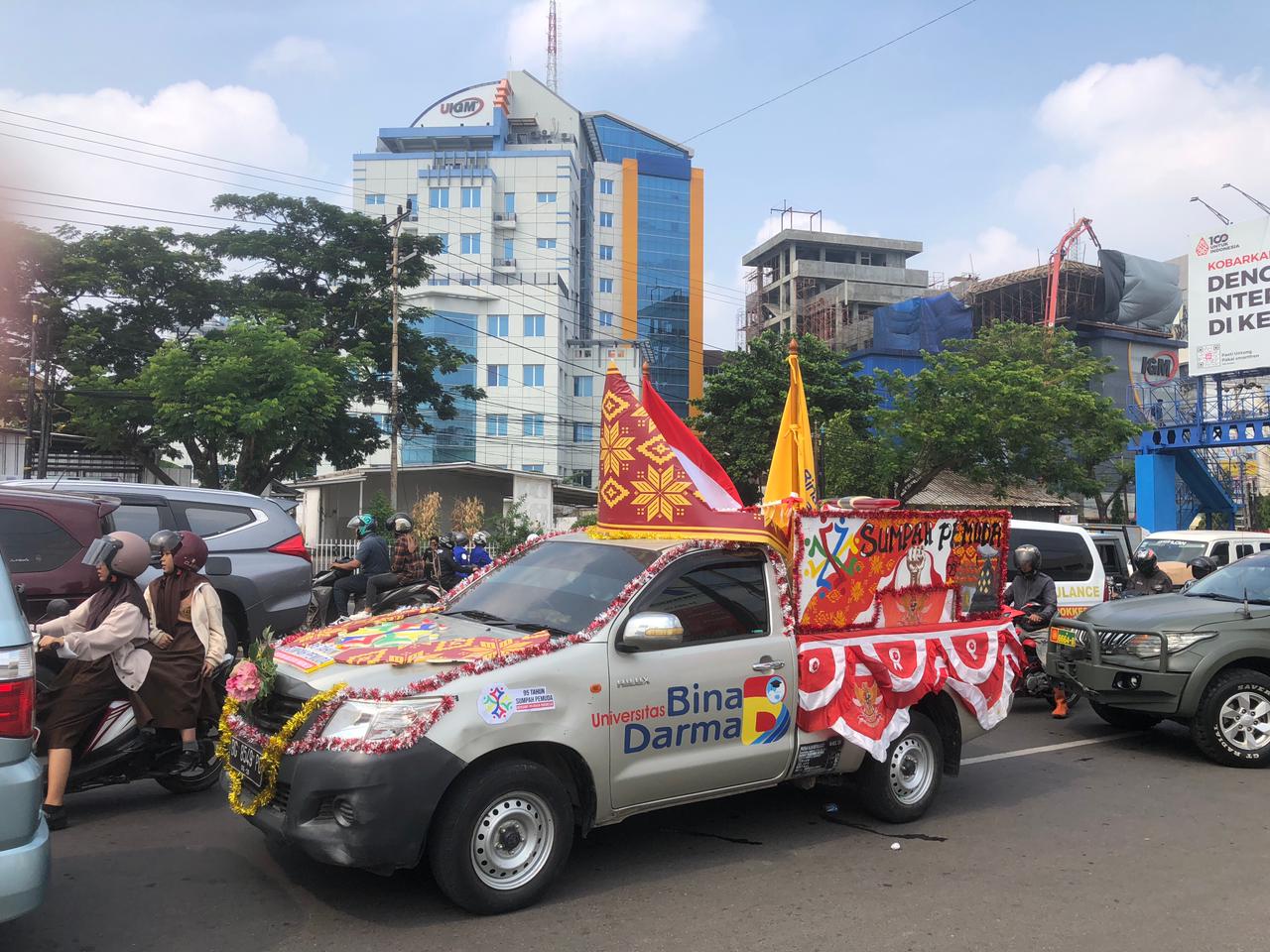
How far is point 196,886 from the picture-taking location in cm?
479

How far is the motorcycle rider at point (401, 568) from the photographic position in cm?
1256

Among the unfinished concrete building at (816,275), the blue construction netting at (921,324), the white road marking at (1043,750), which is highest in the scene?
the unfinished concrete building at (816,275)

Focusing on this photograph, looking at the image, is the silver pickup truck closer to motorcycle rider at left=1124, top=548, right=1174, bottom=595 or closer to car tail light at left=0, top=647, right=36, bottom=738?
car tail light at left=0, top=647, right=36, bottom=738

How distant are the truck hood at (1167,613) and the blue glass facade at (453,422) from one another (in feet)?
207

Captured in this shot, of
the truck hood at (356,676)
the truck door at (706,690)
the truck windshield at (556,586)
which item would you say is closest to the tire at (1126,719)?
the truck door at (706,690)

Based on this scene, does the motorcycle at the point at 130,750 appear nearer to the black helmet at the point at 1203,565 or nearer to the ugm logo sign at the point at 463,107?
the black helmet at the point at 1203,565

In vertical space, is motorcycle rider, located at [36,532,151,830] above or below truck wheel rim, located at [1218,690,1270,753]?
above

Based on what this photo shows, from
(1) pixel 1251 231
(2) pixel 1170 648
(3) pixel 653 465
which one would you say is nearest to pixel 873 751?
(3) pixel 653 465

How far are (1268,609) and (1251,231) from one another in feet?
83.3

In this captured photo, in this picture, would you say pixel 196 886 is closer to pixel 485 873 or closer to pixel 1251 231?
pixel 485 873

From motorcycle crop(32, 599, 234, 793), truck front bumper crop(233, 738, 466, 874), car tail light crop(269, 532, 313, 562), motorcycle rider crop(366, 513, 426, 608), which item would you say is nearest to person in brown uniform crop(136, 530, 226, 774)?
motorcycle crop(32, 599, 234, 793)

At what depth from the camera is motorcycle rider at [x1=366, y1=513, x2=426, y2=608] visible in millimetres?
12562

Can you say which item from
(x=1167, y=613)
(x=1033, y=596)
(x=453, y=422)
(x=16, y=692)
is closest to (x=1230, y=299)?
(x=1033, y=596)

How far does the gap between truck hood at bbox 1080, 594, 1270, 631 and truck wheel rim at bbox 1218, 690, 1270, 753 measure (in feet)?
1.98
